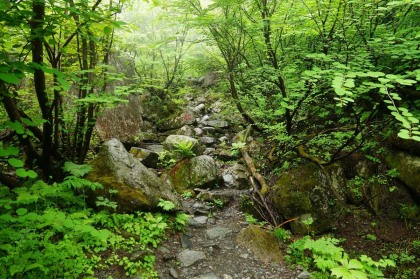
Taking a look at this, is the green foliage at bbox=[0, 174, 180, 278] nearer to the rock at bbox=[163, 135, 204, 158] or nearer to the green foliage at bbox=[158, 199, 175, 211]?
the green foliage at bbox=[158, 199, 175, 211]

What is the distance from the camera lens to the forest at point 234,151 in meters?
3.09

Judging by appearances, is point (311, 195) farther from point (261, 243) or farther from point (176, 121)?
point (176, 121)

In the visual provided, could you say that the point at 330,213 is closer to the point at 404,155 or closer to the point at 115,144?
the point at 404,155

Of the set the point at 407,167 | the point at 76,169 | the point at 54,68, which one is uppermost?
the point at 54,68

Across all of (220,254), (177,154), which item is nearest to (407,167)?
(220,254)

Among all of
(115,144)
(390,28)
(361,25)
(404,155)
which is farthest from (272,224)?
(390,28)

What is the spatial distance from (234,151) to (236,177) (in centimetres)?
87

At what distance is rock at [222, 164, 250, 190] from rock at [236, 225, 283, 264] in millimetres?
2706

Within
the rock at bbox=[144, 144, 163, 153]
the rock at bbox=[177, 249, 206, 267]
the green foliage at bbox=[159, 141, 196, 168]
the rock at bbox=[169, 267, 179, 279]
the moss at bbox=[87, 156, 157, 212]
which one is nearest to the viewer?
the rock at bbox=[169, 267, 179, 279]

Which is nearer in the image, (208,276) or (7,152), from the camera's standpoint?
(7,152)

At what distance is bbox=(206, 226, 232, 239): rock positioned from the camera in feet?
17.2

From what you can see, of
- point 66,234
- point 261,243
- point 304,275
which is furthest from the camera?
point 261,243

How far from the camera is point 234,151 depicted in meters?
8.52

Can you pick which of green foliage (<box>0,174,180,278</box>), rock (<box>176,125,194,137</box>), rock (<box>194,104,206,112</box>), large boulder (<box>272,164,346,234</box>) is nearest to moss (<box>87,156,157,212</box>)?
green foliage (<box>0,174,180,278</box>)
